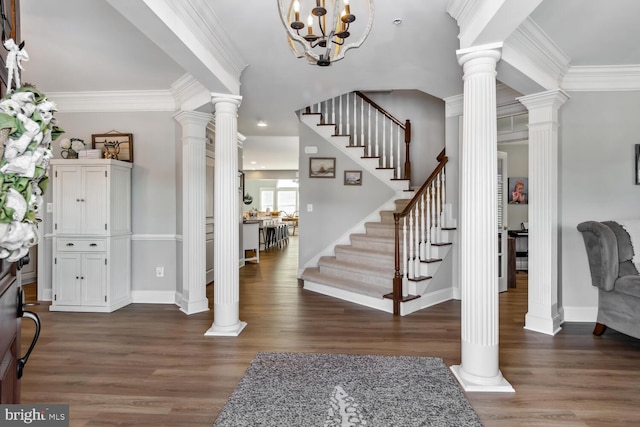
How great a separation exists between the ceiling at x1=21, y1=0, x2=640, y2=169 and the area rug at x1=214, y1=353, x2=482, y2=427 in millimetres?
2610

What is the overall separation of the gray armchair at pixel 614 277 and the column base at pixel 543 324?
1.08 ft

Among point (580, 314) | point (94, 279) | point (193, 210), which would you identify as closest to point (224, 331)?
point (193, 210)

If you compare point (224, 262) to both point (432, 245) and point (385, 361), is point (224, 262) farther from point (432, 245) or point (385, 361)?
point (432, 245)

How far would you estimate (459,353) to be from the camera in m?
2.84

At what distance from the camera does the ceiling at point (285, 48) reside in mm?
2492

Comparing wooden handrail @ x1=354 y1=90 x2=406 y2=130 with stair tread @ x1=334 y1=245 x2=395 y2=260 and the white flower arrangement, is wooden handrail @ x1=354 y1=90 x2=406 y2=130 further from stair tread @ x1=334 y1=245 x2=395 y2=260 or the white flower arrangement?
the white flower arrangement

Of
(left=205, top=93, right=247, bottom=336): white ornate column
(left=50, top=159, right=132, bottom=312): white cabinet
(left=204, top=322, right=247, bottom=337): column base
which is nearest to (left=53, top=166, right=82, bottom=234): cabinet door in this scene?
(left=50, top=159, right=132, bottom=312): white cabinet

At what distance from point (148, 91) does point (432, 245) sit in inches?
156

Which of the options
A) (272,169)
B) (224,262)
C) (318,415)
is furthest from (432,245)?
(272,169)

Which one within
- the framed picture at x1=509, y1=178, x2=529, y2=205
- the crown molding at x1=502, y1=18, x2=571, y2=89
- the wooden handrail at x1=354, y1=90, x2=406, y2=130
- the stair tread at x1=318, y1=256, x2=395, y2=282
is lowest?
the stair tread at x1=318, y1=256, x2=395, y2=282

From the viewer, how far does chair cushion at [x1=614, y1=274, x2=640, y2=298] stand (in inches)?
115

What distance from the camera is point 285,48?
310 centimetres

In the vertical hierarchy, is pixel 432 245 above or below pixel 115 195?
below

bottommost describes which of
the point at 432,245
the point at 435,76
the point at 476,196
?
the point at 432,245
